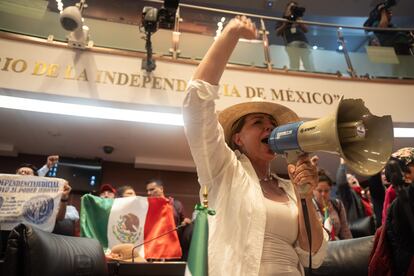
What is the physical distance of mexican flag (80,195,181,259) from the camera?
314 cm

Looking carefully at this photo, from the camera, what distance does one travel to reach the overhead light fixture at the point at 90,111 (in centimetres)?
426

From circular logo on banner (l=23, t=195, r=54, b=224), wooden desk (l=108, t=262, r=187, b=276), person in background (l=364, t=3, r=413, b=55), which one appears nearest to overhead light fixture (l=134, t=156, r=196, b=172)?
circular logo on banner (l=23, t=195, r=54, b=224)

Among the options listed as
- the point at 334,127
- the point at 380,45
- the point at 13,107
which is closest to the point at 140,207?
the point at 13,107

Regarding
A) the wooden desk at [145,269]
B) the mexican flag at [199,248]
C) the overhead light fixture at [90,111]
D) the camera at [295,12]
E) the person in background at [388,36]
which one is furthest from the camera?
the camera at [295,12]

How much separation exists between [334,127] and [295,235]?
39 centimetres

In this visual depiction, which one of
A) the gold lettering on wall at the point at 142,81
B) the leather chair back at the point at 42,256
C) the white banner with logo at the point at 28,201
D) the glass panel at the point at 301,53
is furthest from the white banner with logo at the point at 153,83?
the leather chair back at the point at 42,256

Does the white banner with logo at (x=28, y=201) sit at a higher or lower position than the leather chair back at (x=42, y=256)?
higher

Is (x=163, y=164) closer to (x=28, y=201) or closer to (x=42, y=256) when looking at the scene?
(x=28, y=201)

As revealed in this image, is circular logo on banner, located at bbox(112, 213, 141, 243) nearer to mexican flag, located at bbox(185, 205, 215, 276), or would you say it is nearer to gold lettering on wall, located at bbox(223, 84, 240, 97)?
gold lettering on wall, located at bbox(223, 84, 240, 97)

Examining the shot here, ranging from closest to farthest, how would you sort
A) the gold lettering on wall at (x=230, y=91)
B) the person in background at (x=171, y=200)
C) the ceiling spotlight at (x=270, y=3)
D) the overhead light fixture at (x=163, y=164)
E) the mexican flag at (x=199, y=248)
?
the mexican flag at (x=199, y=248)
the person in background at (x=171, y=200)
the gold lettering on wall at (x=230, y=91)
the overhead light fixture at (x=163, y=164)
the ceiling spotlight at (x=270, y=3)

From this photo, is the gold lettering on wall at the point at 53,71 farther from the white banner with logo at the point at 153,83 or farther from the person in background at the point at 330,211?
the person in background at the point at 330,211

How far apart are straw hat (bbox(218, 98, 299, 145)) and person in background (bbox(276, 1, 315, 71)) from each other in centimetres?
386

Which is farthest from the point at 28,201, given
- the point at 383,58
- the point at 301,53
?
the point at 383,58

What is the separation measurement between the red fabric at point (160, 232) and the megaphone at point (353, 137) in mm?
2348
